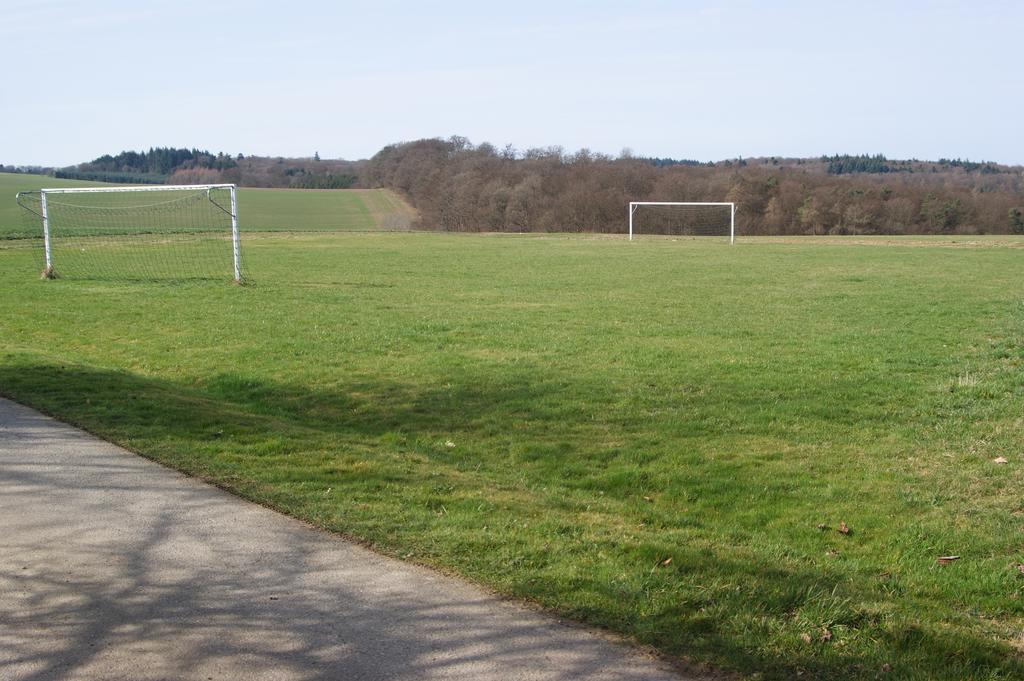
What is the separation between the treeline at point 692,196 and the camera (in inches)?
2867

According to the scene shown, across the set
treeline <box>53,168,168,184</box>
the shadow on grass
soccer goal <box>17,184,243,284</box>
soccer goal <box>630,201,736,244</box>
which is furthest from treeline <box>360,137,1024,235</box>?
the shadow on grass

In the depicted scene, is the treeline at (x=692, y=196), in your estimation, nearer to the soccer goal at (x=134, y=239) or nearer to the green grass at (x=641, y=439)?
the soccer goal at (x=134, y=239)

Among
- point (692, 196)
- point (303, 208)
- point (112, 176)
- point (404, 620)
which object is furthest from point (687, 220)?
point (112, 176)

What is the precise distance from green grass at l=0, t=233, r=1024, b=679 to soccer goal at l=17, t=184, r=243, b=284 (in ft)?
20.4

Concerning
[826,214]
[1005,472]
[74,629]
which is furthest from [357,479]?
[826,214]

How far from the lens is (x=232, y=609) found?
4582mm

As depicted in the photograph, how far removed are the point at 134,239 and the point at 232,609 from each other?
4211 centimetres

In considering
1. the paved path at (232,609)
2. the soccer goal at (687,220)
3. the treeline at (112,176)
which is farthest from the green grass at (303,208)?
the paved path at (232,609)

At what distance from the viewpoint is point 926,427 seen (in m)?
9.16

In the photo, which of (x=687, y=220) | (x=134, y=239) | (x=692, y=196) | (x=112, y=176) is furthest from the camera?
(x=112, y=176)

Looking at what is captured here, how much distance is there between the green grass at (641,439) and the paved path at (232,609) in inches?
12.3

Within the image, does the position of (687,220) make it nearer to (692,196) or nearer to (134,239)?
(692,196)

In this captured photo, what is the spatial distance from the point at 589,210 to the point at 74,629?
7828 centimetres

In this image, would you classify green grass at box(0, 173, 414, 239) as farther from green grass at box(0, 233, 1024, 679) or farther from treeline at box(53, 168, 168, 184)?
green grass at box(0, 233, 1024, 679)
